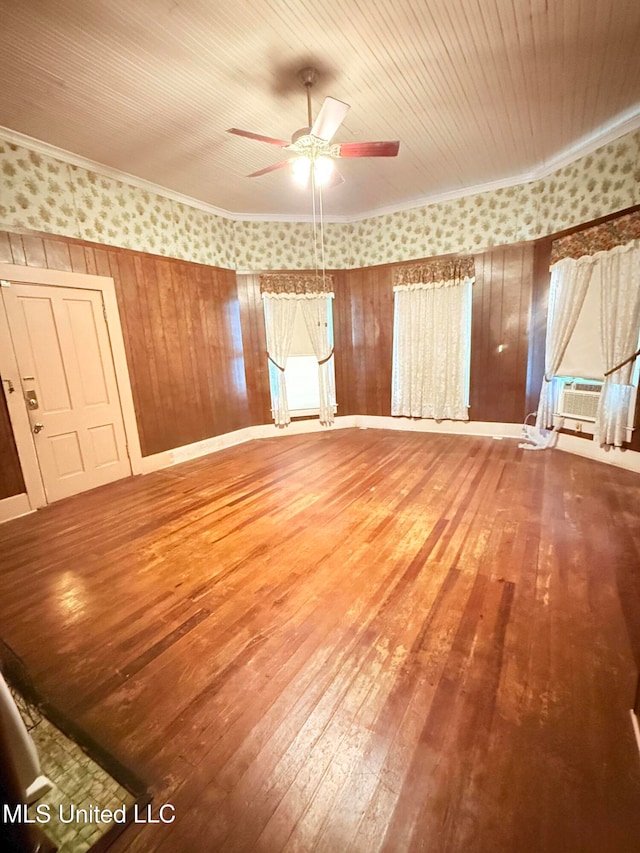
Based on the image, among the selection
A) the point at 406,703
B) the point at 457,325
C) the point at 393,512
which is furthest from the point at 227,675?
the point at 457,325

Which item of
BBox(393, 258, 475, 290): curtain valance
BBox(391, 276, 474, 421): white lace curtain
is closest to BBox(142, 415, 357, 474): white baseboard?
BBox(391, 276, 474, 421): white lace curtain

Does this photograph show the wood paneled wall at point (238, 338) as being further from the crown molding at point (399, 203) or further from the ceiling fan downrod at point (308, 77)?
the ceiling fan downrod at point (308, 77)

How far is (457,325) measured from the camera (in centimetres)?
490

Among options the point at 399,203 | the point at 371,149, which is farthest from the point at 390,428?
the point at 371,149

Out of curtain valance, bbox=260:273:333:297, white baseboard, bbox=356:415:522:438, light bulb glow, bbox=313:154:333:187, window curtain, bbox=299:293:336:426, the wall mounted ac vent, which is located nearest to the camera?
light bulb glow, bbox=313:154:333:187

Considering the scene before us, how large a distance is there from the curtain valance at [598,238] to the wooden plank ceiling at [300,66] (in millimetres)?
840

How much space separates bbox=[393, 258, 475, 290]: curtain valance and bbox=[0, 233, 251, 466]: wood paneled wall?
2.39 m

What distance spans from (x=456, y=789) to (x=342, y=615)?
0.82m

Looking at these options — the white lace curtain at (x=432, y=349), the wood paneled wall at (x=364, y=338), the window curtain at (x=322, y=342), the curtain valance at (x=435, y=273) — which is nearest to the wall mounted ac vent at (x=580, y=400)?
the white lace curtain at (x=432, y=349)

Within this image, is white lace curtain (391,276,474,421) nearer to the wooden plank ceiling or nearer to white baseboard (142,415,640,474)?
white baseboard (142,415,640,474)

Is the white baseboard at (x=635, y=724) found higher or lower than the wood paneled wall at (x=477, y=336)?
lower

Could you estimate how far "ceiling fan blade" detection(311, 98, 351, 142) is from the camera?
2.24 metres

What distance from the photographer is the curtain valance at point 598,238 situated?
3340 millimetres

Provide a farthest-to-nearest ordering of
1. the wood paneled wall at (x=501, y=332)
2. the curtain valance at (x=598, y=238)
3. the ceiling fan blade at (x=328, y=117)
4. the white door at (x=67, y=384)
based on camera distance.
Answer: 1. the wood paneled wall at (x=501, y=332)
2. the curtain valance at (x=598, y=238)
3. the white door at (x=67, y=384)
4. the ceiling fan blade at (x=328, y=117)
